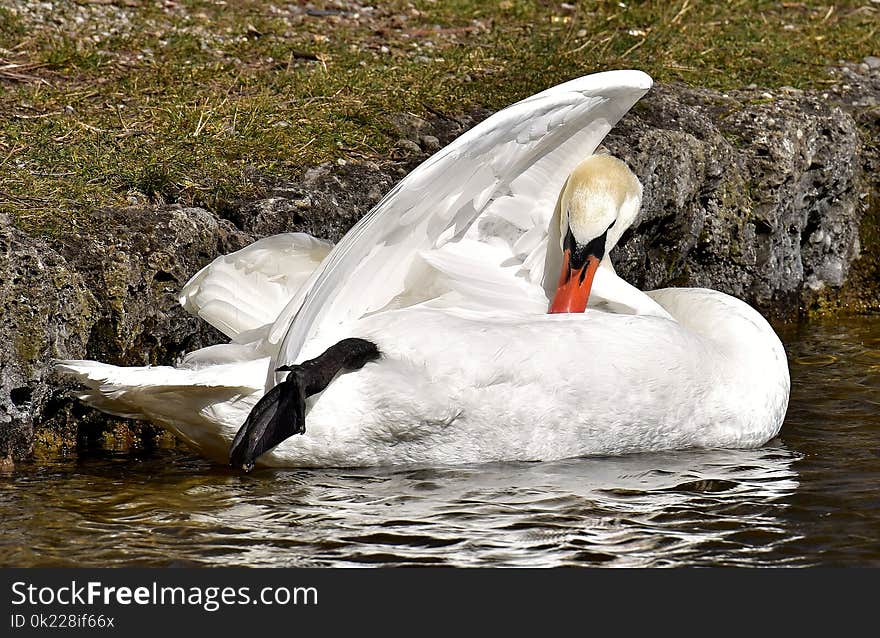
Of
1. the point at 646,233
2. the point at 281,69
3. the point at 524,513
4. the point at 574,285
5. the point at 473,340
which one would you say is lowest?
the point at 524,513

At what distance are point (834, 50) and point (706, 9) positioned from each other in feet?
3.81

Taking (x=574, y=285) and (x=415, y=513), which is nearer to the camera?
(x=415, y=513)

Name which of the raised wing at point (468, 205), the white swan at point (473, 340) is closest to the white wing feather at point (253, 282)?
the white swan at point (473, 340)

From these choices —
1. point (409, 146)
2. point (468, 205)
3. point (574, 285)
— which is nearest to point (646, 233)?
point (409, 146)

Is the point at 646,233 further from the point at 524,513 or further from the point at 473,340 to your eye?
the point at 524,513

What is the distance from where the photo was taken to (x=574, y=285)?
5.00 metres

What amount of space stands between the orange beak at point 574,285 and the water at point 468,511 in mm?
580

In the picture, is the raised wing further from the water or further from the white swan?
the water

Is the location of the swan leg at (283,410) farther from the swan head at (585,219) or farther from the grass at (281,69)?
the grass at (281,69)

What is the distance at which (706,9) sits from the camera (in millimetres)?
9836

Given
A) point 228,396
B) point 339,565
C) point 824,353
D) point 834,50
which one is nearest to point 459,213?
point 228,396

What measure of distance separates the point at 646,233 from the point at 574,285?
203cm

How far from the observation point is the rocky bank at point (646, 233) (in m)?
4.90

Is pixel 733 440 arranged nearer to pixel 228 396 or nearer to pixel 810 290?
pixel 228 396
